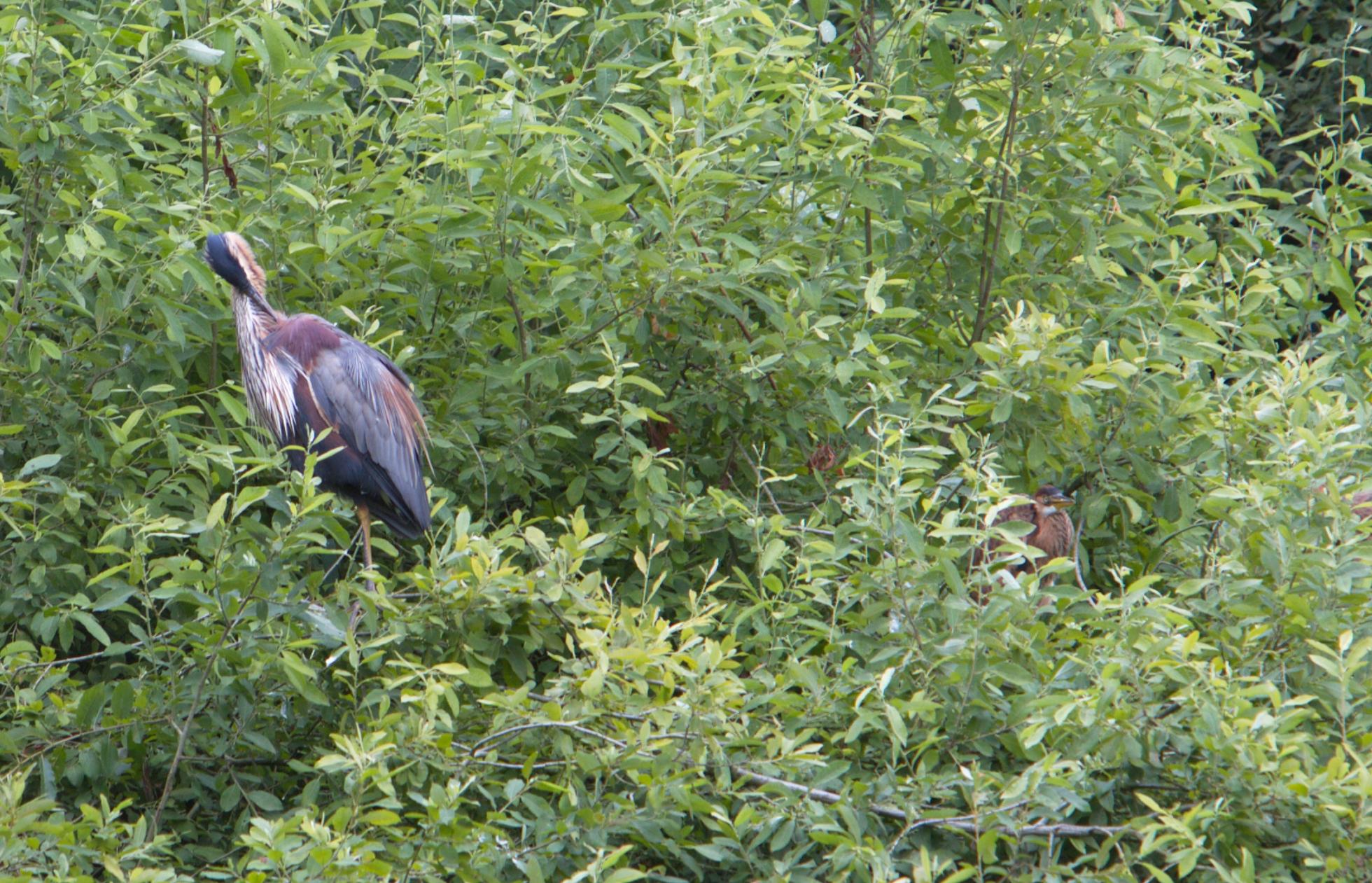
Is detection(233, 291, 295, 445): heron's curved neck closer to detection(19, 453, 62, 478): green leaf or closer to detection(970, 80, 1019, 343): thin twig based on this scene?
detection(19, 453, 62, 478): green leaf

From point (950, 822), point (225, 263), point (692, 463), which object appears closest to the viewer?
point (950, 822)

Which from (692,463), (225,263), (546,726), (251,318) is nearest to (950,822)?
(546,726)

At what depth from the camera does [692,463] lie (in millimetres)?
4848

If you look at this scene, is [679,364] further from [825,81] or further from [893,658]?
[893,658]

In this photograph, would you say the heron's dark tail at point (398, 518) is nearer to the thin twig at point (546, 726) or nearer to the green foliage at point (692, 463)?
the green foliage at point (692, 463)

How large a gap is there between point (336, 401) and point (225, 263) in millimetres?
612

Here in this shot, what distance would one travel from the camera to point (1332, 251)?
524 cm

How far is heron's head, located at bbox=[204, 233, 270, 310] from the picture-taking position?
4.50 meters

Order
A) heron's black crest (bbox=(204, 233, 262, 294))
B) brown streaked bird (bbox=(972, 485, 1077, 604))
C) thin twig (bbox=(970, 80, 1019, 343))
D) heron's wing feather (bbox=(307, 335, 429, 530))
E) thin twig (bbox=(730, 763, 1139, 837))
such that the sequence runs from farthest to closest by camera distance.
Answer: brown streaked bird (bbox=(972, 485, 1077, 604)), heron's wing feather (bbox=(307, 335, 429, 530)), thin twig (bbox=(970, 80, 1019, 343)), heron's black crest (bbox=(204, 233, 262, 294)), thin twig (bbox=(730, 763, 1139, 837))

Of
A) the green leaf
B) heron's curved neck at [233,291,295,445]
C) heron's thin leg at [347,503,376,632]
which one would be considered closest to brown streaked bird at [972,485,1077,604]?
heron's thin leg at [347,503,376,632]

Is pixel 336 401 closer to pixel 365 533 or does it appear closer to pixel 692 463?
pixel 365 533

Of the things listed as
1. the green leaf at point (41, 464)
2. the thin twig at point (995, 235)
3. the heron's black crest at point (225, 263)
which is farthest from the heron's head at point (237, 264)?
the thin twig at point (995, 235)

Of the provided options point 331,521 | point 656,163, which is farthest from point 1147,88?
A: point 331,521

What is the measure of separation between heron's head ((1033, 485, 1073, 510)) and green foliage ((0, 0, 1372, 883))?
0.16m
